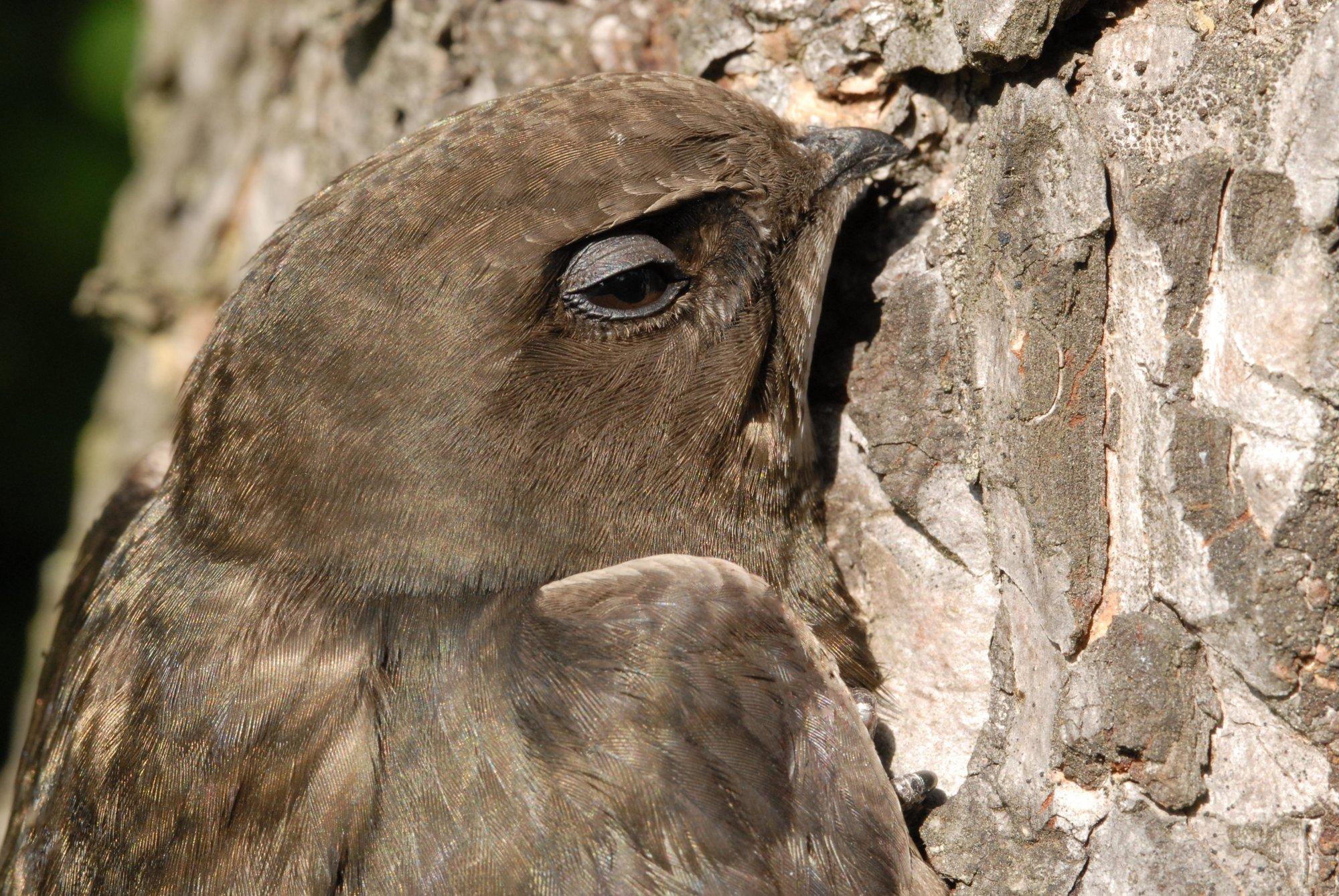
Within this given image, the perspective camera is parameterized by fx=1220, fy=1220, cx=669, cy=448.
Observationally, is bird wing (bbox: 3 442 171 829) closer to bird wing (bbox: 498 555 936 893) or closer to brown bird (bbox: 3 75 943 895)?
brown bird (bbox: 3 75 943 895)

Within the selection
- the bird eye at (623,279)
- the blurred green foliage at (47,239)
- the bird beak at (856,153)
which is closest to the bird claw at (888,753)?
the bird eye at (623,279)

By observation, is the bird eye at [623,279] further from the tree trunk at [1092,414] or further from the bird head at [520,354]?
the tree trunk at [1092,414]

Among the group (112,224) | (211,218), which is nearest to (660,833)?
(211,218)

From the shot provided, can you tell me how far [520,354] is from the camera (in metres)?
2.33

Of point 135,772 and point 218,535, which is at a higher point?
point 218,535

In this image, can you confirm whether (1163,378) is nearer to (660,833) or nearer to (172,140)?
(660,833)

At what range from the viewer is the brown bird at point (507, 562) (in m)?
2.08

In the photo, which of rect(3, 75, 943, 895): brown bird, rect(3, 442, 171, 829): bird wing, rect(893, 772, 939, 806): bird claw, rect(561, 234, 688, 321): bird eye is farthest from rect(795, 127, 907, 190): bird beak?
rect(3, 442, 171, 829): bird wing

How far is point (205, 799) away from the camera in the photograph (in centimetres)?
213

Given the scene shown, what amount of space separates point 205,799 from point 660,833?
0.80 metres

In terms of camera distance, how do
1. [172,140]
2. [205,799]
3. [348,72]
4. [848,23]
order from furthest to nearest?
[172,140], [348,72], [848,23], [205,799]

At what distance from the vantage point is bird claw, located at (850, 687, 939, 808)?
2.34 meters

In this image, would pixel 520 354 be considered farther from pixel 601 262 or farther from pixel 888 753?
pixel 888 753

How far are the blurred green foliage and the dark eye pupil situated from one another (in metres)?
5.02
